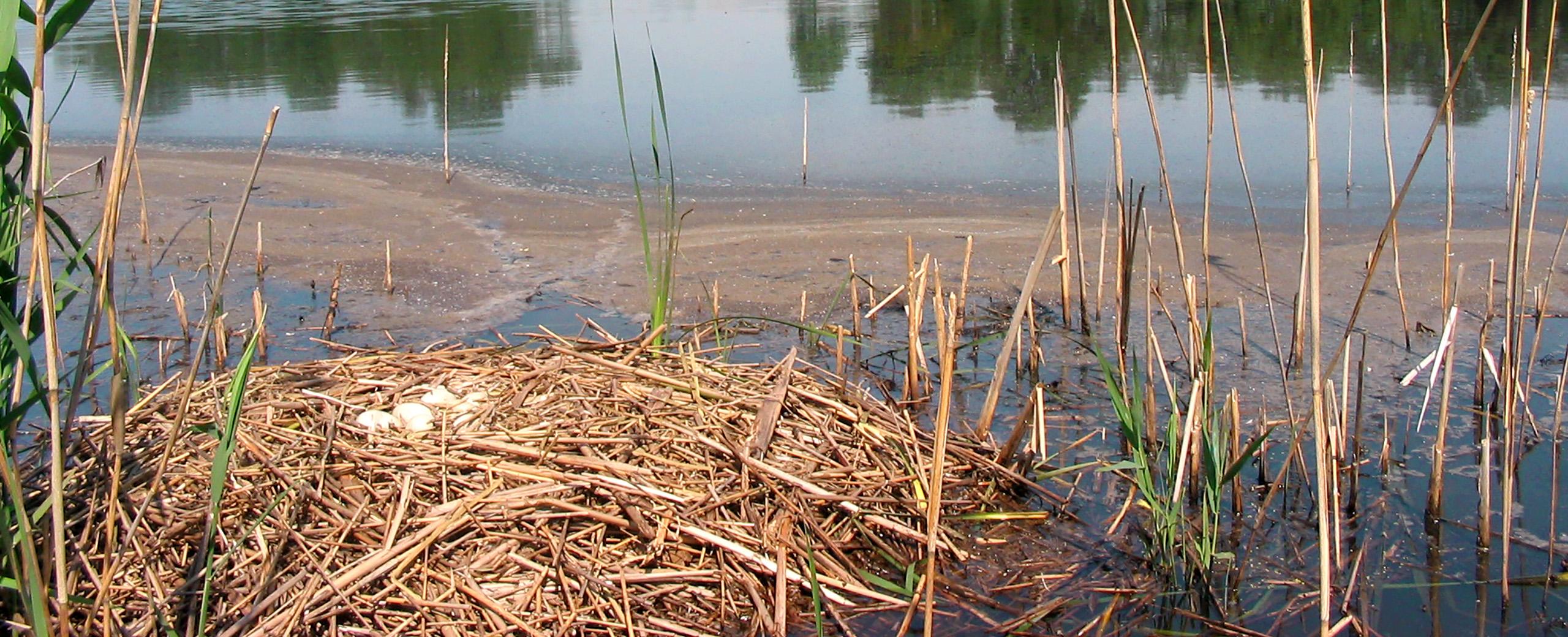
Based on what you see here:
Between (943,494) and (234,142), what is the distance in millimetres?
10746

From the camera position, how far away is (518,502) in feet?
11.6

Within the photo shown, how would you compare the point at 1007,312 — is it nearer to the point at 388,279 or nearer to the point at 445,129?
the point at 388,279

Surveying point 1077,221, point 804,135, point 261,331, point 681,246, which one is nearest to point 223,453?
point 261,331

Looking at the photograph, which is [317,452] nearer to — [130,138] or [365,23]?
[130,138]

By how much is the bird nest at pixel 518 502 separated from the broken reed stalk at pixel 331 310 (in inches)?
76.8

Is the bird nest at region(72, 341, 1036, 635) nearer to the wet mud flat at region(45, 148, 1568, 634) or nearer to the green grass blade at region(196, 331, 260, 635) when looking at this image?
the green grass blade at region(196, 331, 260, 635)

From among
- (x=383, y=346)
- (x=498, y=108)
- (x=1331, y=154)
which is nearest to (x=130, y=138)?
(x=383, y=346)

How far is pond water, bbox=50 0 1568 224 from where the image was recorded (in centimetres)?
1056

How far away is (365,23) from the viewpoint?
25.5 metres

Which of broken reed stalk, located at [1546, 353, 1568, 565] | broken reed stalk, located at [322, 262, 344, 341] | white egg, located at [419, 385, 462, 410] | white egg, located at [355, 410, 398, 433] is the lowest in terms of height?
broken reed stalk, located at [1546, 353, 1568, 565]

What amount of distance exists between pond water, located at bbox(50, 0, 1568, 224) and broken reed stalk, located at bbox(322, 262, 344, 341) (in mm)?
1605

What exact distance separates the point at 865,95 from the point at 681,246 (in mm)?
8015

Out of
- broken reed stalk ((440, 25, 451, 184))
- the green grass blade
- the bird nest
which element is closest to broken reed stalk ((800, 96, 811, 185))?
broken reed stalk ((440, 25, 451, 184))

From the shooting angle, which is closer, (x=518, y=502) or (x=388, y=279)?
(x=518, y=502)
